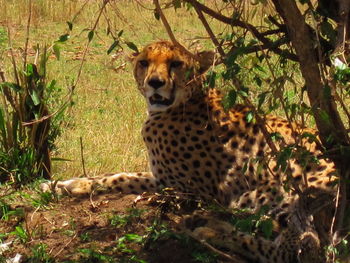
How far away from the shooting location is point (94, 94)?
8.17 m

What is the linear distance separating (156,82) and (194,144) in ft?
1.50

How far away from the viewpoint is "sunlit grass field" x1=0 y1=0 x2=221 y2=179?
5.57 meters

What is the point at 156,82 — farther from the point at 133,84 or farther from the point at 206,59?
the point at 133,84

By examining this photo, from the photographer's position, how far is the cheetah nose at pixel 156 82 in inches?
178

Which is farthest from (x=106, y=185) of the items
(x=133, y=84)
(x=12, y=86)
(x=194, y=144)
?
(x=133, y=84)

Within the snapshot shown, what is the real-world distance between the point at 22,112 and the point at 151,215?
117cm

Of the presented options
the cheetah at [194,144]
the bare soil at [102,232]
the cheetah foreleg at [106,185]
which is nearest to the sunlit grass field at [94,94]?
the cheetah at [194,144]

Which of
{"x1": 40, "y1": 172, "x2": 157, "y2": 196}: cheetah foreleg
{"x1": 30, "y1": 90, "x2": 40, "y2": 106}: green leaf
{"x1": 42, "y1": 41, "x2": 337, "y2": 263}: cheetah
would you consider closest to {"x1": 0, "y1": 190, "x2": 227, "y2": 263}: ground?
{"x1": 40, "y1": 172, "x2": 157, "y2": 196}: cheetah foreleg

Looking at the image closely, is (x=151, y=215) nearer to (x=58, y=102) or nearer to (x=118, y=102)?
(x=58, y=102)

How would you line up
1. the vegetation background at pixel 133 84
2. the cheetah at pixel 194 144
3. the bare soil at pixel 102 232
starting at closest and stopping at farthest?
the vegetation background at pixel 133 84
the bare soil at pixel 102 232
the cheetah at pixel 194 144

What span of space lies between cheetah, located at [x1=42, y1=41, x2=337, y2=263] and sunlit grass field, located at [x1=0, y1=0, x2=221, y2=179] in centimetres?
24

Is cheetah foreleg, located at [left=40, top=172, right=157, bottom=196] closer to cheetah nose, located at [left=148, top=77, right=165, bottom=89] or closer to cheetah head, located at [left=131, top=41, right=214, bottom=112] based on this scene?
cheetah head, located at [left=131, top=41, right=214, bottom=112]

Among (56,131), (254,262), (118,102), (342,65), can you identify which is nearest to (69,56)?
(118,102)

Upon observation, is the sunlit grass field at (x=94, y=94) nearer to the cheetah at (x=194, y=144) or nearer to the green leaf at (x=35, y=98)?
the cheetah at (x=194, y=144)
